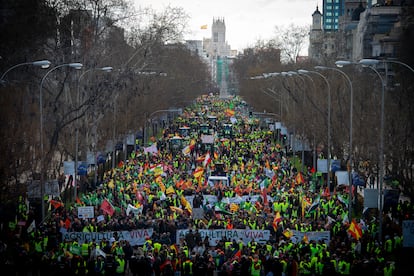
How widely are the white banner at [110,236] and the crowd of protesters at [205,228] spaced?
0.58 feet

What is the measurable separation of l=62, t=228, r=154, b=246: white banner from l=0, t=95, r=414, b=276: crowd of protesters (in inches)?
7.0

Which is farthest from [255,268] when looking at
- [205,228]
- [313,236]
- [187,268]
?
[205,228]

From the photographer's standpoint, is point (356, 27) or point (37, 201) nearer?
point (37, 201)

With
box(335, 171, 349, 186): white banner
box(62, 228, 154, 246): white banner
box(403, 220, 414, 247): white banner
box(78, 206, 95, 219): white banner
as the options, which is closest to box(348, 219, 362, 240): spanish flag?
box(403, 220, 414, 247): white banner

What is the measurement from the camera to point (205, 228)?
21891 mm

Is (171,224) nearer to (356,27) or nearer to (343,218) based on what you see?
(343,218)

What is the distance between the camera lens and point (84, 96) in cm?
4203

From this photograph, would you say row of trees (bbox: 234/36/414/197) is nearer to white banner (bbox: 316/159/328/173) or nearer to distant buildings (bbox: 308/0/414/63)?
white banner (bbox: 316/159/328/173)

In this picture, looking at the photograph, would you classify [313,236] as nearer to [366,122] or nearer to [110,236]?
[110,236]

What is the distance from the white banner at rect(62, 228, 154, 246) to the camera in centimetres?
2125

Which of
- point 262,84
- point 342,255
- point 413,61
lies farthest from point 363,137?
point 262,84

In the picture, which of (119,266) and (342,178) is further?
(342,178)

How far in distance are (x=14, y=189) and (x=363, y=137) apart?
16923 mm

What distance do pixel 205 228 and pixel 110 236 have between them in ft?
9.33
